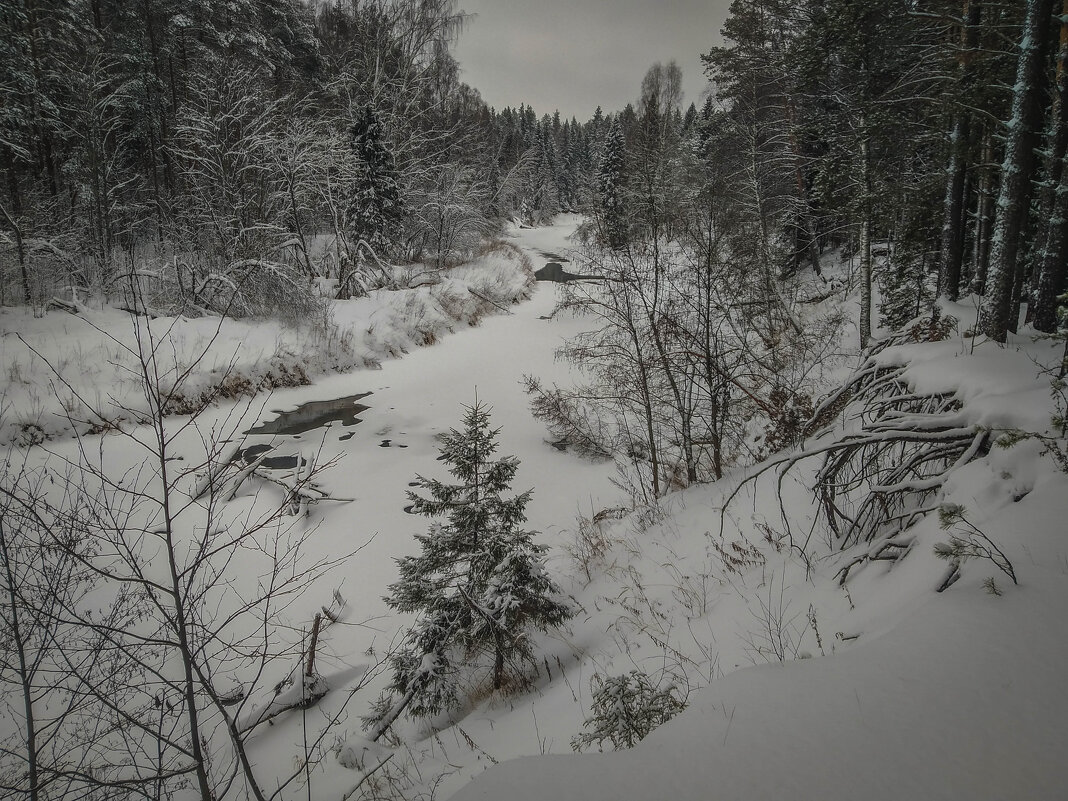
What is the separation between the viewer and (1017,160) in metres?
6.05

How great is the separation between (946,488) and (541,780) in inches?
99.2

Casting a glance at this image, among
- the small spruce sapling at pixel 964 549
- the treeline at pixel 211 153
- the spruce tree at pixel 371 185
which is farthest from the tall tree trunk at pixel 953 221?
the spruce tree at pixel 371 185

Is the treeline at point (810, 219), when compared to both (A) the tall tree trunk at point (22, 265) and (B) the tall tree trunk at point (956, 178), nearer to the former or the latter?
(B) the tall tree trunk at point (956, 178)

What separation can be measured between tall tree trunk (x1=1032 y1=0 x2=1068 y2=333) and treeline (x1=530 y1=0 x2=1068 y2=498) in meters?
0.03

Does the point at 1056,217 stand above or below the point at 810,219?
below

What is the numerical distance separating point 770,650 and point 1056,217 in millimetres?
7948

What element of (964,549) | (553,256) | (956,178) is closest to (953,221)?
(956,178)

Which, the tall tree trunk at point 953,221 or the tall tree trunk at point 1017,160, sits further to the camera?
the tall tree trunk at point 953,221

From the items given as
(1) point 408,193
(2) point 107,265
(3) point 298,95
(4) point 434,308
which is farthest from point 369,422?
(3) point 298,95

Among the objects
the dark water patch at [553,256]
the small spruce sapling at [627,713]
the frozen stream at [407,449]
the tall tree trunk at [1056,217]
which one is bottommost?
the frozen stream at [407,449]

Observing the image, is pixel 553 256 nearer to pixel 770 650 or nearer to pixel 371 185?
pixel 371 185

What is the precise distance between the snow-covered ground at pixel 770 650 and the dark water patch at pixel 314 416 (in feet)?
8.80

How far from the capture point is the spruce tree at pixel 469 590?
12.6 feet

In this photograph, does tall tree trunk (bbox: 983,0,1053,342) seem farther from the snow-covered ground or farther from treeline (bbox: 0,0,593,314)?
treeline (bbox: 0,0,593,314)
